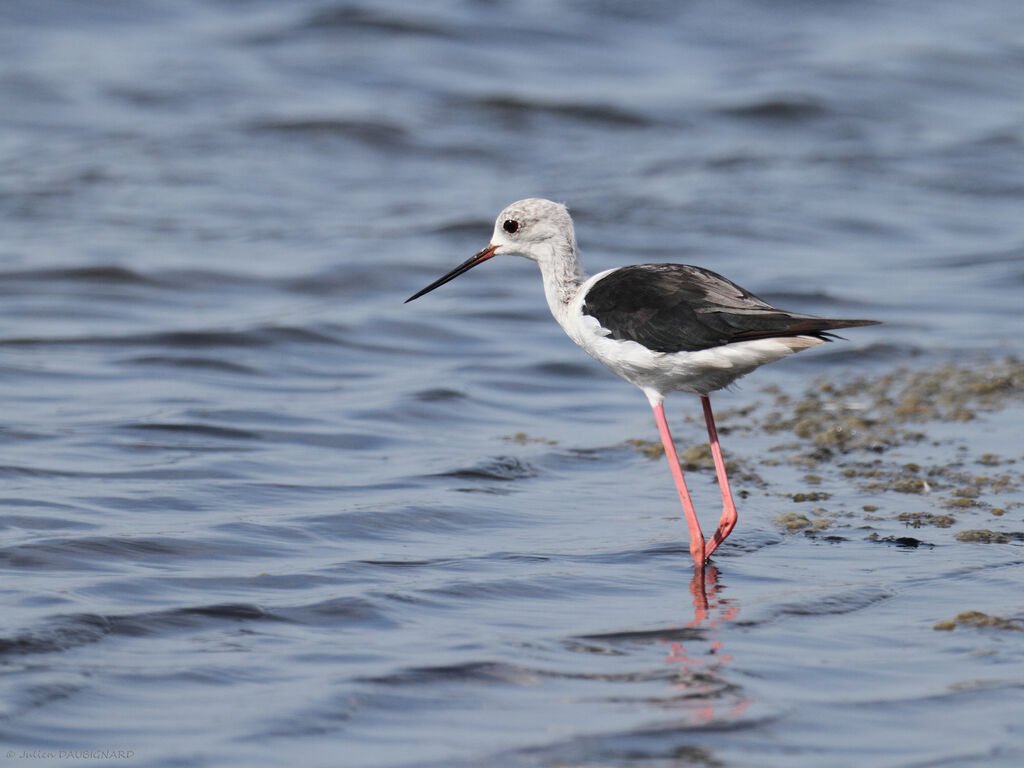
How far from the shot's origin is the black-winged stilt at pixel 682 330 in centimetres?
544

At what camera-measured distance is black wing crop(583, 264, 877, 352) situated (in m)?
5.42

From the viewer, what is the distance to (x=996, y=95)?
18.7 meters

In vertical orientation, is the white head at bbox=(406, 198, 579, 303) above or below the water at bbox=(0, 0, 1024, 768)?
above

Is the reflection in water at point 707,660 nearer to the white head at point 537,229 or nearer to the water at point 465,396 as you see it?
the water at point 465,396

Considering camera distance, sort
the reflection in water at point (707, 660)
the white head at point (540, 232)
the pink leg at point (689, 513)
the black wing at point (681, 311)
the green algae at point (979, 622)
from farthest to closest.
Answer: the white head at point (540, 232) < the pink leg at point (689, 513) < the black wing at point (681, 311) < the green algae at point (979, 622) < the reflection in water at point (707, 660)

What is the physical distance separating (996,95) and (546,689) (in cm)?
1629

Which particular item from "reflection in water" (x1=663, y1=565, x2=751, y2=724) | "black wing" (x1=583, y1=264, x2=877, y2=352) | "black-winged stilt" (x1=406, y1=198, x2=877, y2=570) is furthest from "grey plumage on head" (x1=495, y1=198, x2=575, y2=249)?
"reflection in water" (x1=663, y1=565, x2=751, y2=724)

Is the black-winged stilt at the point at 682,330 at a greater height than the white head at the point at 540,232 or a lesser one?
lesser

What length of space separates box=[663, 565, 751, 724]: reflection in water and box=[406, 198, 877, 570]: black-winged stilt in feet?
1.30

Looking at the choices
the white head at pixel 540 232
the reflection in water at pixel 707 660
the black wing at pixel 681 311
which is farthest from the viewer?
the white head at pixel 540 232

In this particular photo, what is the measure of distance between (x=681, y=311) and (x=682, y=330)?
0.09 m

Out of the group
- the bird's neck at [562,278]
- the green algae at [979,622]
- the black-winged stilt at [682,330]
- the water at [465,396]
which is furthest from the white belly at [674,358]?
the green algae at [979,622]

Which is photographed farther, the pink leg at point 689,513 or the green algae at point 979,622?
the pink leg at point 689,513

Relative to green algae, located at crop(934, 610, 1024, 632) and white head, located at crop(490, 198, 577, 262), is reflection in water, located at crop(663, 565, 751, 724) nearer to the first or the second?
green algae, located at crop(934, 610, 1024, 632)
